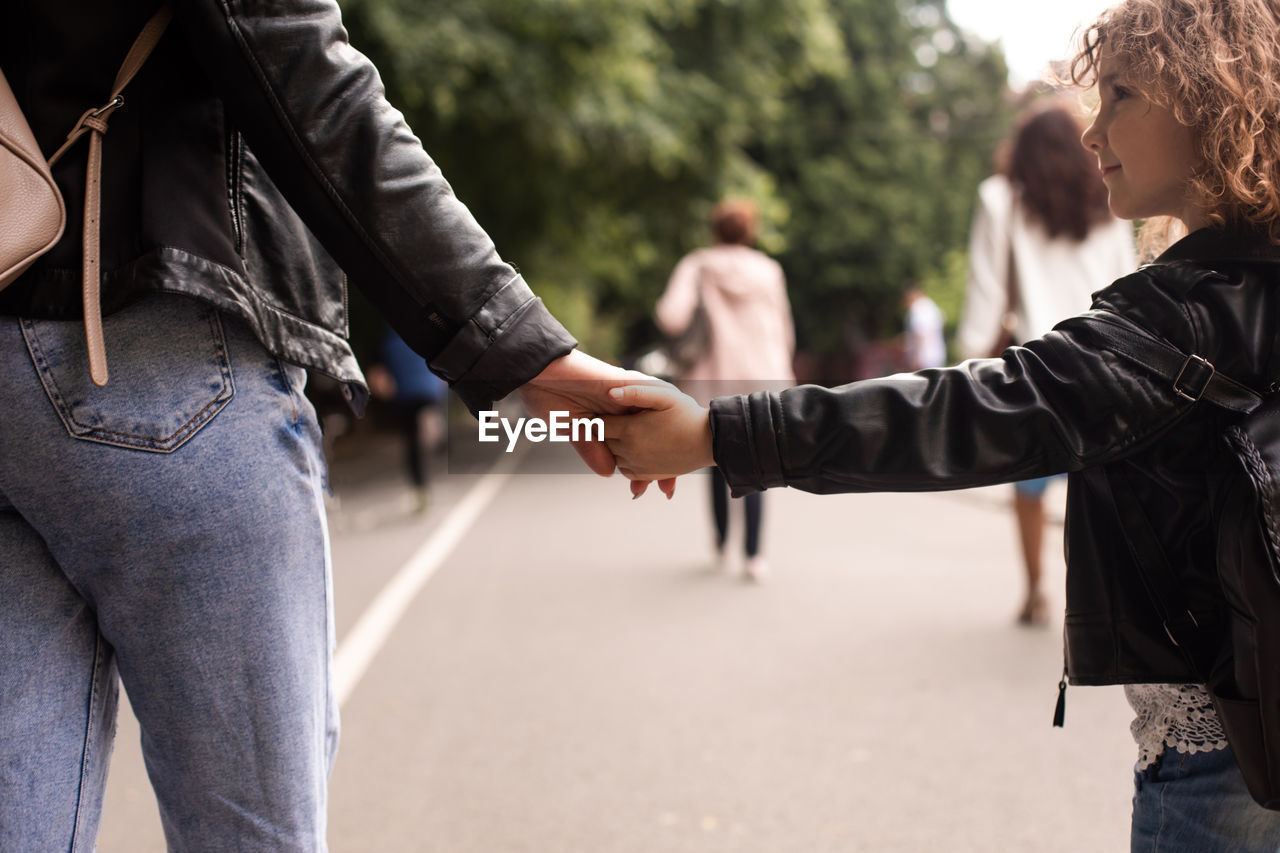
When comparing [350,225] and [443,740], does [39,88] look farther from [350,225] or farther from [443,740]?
[443,740]

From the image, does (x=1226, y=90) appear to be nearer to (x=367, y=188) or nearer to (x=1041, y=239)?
(x=367, y=188)

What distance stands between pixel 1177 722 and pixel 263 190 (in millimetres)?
1438

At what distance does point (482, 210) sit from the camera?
16.4 metres

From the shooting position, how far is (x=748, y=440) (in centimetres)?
166

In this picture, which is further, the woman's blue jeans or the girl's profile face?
the girl's profile face

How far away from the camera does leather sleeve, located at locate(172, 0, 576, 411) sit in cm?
147

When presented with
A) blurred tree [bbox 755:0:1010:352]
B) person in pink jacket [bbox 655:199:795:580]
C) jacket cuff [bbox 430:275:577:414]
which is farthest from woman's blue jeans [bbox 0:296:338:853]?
blurred tree [bbox 755:0:1010:352]

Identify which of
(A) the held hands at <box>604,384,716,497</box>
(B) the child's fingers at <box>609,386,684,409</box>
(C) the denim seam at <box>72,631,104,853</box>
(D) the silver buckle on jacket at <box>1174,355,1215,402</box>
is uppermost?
(D) the silver buckle on jacket at <box>1174,355,1215,402</box>

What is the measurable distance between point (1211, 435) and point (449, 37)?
10.4m

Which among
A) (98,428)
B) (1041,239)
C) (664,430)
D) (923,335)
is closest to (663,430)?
(664,430)

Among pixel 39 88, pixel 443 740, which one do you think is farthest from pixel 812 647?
pixel 39 88

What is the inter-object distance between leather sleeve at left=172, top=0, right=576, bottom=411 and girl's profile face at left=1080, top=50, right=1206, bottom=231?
0.85 m

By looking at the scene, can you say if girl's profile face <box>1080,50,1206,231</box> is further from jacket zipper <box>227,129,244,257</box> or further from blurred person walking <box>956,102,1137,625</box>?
blurred person walking <box>956,102,1137,625</box>

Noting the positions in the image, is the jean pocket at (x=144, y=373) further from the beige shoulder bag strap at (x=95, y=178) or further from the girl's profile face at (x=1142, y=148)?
the girl's profile face at (x=1142, y=148)
